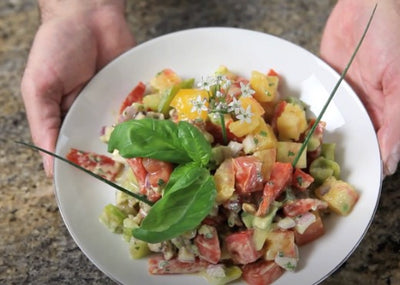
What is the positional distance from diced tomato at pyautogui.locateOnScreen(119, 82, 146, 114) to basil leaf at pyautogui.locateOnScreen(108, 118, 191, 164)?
303 mm

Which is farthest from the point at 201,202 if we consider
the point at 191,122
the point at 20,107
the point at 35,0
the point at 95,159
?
the point at 35,0

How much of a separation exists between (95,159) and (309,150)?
622 millimetres

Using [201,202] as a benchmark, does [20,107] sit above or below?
below

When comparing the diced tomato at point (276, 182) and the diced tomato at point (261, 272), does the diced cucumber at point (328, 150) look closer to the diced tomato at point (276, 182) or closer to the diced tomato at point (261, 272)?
the diced tomato at point (276, 182)

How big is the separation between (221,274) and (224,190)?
0.68ft

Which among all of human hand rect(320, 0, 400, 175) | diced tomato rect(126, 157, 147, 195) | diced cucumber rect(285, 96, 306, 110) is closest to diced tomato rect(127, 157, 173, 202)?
diced tomato rect(126, 157, 147, 195)

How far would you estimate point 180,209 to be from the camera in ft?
4.01

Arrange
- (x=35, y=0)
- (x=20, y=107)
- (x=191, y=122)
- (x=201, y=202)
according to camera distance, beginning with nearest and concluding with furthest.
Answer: (x=201, y=202) < (x=191, y=122) < (x=20, y=107) < (x=35, y=0)

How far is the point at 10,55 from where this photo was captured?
2074mm

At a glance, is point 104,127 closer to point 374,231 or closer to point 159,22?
point 159,22

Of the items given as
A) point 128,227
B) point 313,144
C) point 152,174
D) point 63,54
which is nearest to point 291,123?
point 313,144

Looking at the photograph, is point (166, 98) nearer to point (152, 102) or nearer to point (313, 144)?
point (152, 102)

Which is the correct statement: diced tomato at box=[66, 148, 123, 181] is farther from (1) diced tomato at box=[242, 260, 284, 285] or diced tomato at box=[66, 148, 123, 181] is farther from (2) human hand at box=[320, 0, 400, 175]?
(2) human hand at box=[320, 0, 400, 175]

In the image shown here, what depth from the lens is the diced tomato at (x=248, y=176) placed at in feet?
4.37
